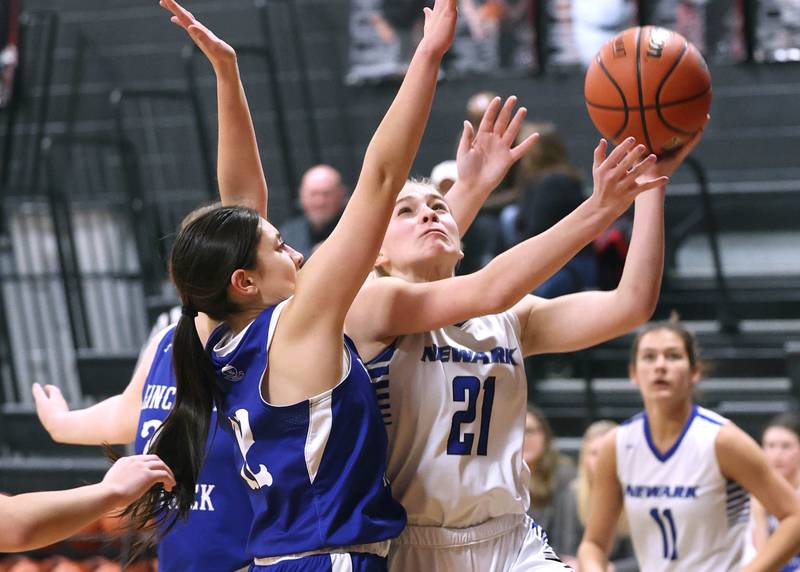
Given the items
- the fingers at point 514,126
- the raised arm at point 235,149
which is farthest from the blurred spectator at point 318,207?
the fingers at point 514,126

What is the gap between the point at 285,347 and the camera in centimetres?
257

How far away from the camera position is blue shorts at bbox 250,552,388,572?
8.34 ft

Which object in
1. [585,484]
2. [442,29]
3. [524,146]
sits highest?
[442,29]

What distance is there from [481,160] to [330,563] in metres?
1.10

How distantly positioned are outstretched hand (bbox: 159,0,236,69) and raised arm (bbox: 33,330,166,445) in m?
0.73

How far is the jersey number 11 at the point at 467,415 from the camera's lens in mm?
2848

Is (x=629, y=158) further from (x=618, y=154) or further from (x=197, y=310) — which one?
(x=197, y=310)

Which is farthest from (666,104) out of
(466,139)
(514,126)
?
(466,139)

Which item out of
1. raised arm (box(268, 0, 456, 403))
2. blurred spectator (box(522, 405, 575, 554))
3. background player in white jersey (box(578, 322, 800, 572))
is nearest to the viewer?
raised arm (box(268, 0, 456, 403))

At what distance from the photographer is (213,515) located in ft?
9.82

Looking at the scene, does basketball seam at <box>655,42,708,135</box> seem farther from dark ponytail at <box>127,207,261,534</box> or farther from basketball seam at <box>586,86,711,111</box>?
dark ponytail at <box>127,207,261,534</box>

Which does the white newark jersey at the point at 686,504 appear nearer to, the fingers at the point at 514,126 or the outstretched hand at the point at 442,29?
the fingers at the point at 514,126

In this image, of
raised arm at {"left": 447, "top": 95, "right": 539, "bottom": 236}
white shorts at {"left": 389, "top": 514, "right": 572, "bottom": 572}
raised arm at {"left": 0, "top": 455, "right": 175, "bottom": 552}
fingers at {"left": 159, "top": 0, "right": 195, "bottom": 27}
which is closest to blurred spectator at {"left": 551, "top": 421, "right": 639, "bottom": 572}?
raised arm at {"left": 447, "top": 95, "right": 539, "bottom": 236}

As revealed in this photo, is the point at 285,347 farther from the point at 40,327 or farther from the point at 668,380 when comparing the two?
the point at 40,327
